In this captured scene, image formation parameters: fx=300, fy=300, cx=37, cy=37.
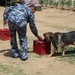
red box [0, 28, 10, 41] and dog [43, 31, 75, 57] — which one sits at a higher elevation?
dog [43, 31, 75, 57]

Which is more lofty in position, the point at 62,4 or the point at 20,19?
the point at 20,19

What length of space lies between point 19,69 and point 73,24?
705cm

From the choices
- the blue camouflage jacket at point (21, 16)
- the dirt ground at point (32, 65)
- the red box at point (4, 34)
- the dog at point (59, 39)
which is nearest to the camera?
the dirt ground at point (32, 65)

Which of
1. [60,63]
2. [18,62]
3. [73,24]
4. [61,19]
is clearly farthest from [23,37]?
[61,19]

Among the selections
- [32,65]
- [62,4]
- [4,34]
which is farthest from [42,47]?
[62,4]

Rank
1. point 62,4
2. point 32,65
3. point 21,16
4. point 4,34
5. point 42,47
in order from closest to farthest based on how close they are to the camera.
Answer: point 32,65
point 21,16
point 42,47
point 4,34
point 62,4

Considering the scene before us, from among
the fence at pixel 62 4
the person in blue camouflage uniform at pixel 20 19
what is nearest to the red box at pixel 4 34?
the person in blue camouflage uniform at pixel 20 19

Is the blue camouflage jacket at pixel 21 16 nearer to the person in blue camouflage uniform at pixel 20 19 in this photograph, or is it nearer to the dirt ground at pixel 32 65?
the person in blue camouflage uniform at pixel 20 19

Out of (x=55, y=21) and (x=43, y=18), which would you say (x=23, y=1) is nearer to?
(x=55, y=21)

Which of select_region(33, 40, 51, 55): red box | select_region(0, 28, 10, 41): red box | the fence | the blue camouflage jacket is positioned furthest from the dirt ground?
the fence

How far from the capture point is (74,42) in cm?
844

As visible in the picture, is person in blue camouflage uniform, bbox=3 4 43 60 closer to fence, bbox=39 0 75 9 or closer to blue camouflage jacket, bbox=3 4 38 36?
blue camouflage jacket, bbox=3 4 38 36

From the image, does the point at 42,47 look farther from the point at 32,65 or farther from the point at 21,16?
the point at 21,16

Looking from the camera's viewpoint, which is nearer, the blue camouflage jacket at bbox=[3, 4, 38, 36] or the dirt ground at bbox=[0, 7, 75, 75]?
the dirt ground at bbox=[0, 7, 75, 75]
